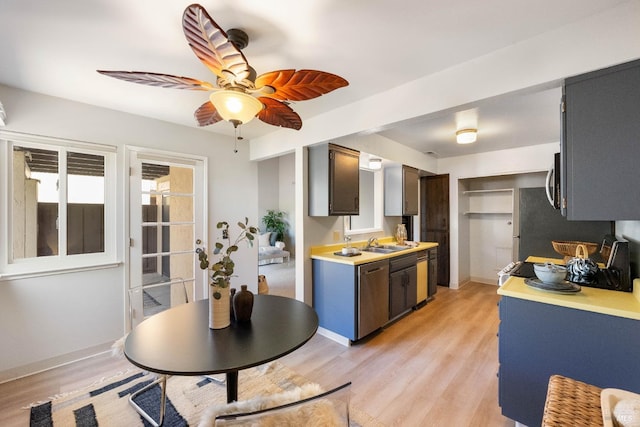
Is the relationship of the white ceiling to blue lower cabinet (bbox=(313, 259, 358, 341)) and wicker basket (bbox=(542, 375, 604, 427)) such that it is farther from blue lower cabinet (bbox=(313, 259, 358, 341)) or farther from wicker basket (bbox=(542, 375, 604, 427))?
blue lower cabinet (bbox=(313, 259, 358, 341))

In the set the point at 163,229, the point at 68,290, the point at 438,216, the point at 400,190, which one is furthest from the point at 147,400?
the point at 438,216

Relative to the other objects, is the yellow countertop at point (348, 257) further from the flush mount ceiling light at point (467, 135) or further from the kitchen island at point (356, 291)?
the flush mount ceiling light at point (467, 135)

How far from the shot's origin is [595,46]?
4.52ft

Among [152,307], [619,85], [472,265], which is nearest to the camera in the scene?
[619,85]

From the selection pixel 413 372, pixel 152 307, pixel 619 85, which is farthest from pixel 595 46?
pixel 152 307

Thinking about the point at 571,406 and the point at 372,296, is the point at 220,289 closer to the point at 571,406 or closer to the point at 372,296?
the point at 571,406

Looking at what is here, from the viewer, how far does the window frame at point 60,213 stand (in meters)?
2.19

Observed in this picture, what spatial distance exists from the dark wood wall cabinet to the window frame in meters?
4.68

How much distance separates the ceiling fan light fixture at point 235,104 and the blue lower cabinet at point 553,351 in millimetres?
1913

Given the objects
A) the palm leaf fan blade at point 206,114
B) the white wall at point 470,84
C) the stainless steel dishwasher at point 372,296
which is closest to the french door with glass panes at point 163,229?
the white wall at point 470,84

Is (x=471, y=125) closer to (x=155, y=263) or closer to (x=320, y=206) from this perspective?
(x=320, y=206)

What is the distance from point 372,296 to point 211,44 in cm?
258

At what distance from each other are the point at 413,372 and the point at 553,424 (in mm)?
1544

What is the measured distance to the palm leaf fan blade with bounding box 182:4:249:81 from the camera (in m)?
1.00
